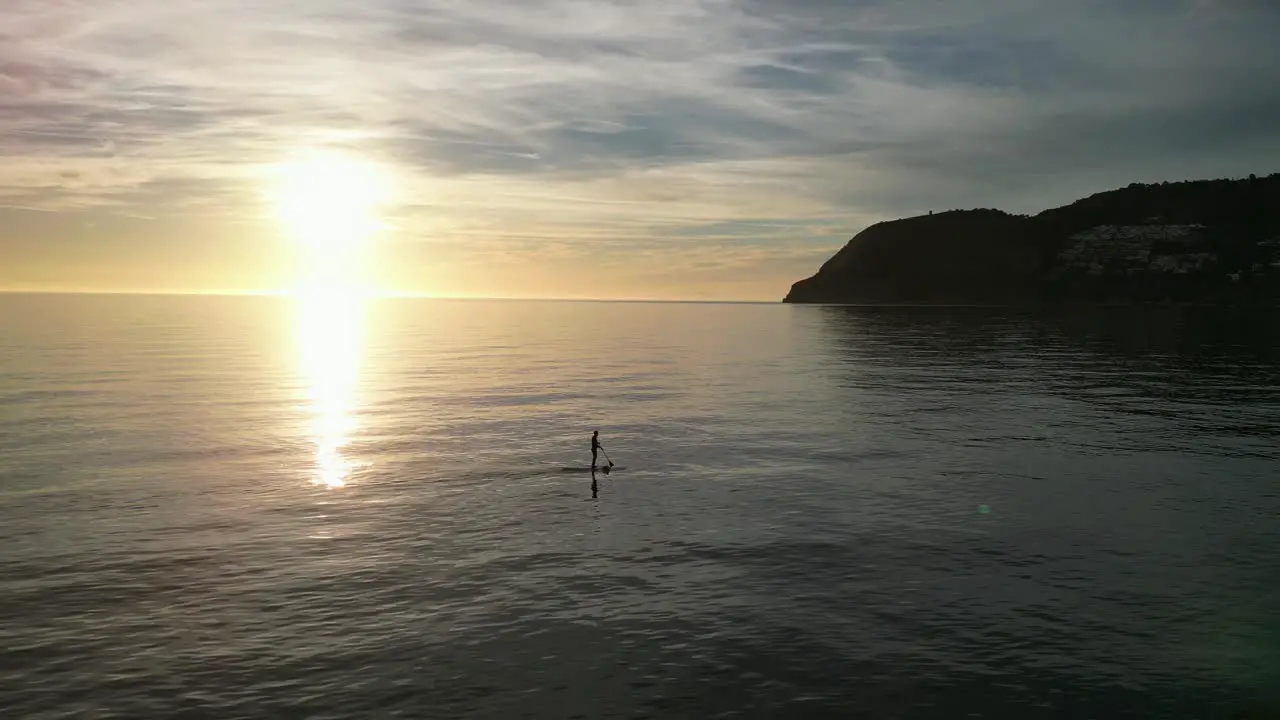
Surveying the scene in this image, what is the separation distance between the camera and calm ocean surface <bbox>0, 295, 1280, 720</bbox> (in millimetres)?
A: 20766

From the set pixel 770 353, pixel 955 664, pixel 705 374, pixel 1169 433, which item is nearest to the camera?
pixel 955 664

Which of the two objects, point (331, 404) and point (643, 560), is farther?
point (331, 404)

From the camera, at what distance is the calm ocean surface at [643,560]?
20.8m

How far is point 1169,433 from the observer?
5731cm

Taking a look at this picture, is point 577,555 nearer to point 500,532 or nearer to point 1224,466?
point 500,532

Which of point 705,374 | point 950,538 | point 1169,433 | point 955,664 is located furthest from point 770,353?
point 955,664

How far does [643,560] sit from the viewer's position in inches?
1216

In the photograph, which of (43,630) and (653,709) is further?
(43,630)

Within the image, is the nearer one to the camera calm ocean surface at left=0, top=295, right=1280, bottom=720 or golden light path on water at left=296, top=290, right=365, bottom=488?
calm ocean surface at left=0, top=295, right=1280, bottom=720

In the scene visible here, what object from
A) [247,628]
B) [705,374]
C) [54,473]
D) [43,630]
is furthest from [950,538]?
[705,374]

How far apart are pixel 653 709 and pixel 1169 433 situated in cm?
5299

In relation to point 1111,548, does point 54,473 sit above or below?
above

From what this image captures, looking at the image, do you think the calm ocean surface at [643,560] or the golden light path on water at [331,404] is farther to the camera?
the golden light path on water at [331,404]

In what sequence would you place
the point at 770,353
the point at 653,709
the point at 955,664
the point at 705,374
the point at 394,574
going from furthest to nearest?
1. the point at 770,353
2. the point at 705,374
3. the point at 394,574
4. the point at 955,664
5. the point at 653,709
